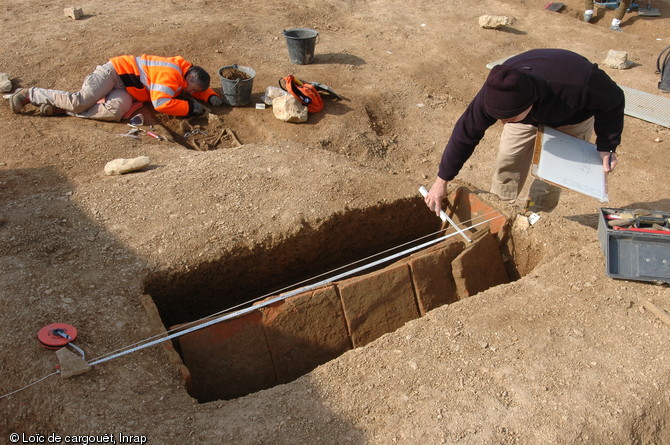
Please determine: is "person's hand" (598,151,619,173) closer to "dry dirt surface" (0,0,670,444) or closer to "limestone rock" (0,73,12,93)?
"dry dirt surface" (0,0,670,444)

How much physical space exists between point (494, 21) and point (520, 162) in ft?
19.9

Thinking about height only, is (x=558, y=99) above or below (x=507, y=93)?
below

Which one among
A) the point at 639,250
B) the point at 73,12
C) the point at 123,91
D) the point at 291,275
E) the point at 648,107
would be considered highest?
the point at 73,12

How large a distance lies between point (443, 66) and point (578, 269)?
5.50m

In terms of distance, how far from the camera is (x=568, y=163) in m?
3.83

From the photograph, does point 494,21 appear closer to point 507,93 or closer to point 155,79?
point 155,79

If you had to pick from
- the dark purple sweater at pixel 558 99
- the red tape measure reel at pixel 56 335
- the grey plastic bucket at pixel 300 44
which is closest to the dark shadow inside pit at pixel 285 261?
the red tape measure reel at pixel 56 335

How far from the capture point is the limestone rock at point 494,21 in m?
9.81

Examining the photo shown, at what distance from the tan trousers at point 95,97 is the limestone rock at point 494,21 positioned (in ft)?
21.4

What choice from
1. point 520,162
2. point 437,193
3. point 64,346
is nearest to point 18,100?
point 64,346

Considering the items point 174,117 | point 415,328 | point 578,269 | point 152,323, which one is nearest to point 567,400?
point 415,328

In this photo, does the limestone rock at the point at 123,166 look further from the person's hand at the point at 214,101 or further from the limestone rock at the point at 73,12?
the limestone rock at the point at 73,12

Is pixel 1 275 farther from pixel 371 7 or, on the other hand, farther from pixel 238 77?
pixel 371 7

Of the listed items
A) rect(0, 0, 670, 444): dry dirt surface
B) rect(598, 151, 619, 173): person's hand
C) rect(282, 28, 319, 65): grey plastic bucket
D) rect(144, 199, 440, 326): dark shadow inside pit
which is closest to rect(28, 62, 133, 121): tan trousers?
rect(0, 0, 670, 444): dry dirt surface
